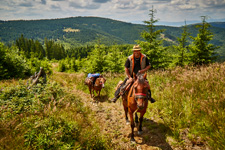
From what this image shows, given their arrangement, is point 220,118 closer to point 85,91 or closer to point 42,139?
point 42,139

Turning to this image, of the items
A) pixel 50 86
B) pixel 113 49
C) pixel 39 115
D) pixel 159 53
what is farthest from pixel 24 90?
pixel 159 53

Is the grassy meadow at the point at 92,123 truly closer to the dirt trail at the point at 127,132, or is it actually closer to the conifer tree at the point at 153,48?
the dirt trail at the point at 127,132

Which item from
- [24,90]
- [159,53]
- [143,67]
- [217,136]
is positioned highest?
[159,53]

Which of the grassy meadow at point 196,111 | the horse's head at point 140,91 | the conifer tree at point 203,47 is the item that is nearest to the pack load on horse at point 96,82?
the grassy meadow at point 196,111

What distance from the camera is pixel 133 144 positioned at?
194 inches

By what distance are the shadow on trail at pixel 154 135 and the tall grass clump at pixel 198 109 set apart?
0.39 metres

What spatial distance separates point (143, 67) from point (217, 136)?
3456 mm

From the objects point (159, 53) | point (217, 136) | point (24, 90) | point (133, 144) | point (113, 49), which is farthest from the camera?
point (113, 49)

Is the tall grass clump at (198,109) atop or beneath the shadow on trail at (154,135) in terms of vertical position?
atop

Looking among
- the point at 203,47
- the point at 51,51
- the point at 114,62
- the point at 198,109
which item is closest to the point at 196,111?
the point at 198,109

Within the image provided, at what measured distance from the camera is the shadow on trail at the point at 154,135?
476cm

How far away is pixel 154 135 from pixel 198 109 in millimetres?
2234

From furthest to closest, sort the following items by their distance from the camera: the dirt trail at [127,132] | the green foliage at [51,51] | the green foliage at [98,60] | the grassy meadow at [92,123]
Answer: the green foliage at [51,51] → the green foliage at [98,60] → the dirt trail at [127,132] → the grassy meadow at [92,123]

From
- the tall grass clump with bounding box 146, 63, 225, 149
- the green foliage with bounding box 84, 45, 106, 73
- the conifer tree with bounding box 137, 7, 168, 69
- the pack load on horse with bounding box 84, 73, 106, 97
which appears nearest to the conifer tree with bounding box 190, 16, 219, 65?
the conifer tree with bounding box 137, 7, 168, 69
